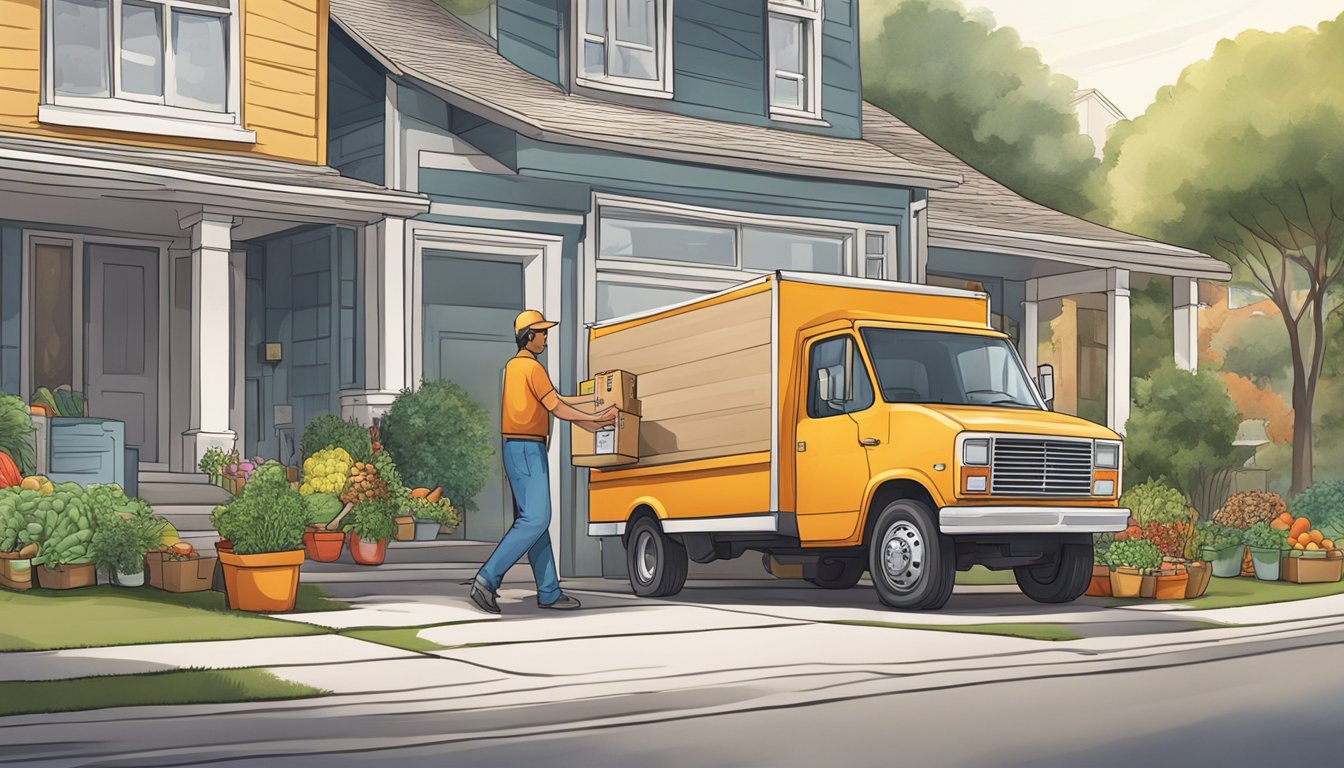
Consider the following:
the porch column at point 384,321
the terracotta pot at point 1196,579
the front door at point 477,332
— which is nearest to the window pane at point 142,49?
the porch column at point 384,321

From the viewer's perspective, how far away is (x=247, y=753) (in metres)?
7.05

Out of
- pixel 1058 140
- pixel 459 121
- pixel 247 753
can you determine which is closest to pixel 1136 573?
pixel 459 121

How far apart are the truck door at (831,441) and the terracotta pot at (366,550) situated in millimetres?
4330

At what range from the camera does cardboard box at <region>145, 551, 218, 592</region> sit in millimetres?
13547

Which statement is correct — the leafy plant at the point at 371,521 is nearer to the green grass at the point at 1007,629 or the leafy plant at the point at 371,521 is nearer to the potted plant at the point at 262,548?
the potted plant at the point at 262,548

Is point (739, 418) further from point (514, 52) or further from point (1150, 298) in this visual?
point (1150, 298)

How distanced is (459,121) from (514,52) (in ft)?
6.67

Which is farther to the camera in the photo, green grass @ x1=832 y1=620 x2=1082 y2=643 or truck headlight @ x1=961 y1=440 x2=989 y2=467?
truck headlight @ x1=961 y1=440 x2=989 y2=467

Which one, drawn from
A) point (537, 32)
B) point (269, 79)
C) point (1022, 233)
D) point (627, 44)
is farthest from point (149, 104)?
point (1022, 233)

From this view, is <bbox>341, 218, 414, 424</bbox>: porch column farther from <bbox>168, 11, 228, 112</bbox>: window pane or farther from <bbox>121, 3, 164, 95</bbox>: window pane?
<bbox>121, 3, 164, 95</bbox>: window pane

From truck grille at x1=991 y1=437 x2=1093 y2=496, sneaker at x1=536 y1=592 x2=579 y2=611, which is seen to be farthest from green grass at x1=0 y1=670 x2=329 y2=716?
truck grille at x1=991 y1=437 x2=1093 y2=496

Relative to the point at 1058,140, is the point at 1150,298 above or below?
below

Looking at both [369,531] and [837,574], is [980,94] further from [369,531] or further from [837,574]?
[369,531]

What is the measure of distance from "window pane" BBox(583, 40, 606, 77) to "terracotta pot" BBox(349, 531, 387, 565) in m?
6.67
